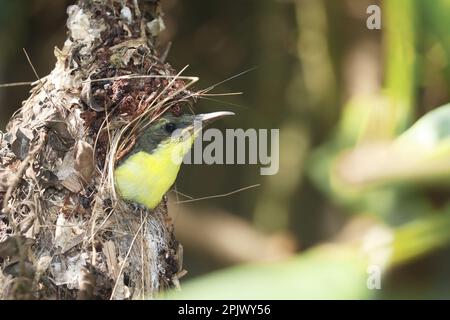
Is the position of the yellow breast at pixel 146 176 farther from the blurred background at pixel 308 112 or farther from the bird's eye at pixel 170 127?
the blurred background at pixel 308 112

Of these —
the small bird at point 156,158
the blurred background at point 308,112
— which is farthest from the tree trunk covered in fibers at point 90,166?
the blurred background at point 308,112

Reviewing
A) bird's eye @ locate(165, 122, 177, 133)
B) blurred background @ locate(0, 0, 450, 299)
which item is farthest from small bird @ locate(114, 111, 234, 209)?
blurred background @ locate(0, 0, 450, 299)

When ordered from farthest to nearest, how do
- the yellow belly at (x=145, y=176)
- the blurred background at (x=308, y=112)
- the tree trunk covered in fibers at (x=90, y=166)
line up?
the blurred background at (x=308, y=112) < the yellow belly at (x=145, y=176) < the tree trunk covered in fibers at (x=90, y=166)

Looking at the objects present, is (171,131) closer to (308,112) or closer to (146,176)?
(146,176)

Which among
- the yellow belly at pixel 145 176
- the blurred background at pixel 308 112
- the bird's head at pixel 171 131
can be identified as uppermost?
the blurred background at pixel 308 112

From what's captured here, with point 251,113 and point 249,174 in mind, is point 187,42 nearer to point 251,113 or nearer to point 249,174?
point 251,113
